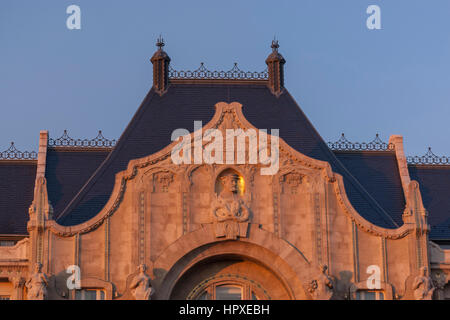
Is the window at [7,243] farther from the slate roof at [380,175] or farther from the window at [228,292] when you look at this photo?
the slate roof at [380,175]

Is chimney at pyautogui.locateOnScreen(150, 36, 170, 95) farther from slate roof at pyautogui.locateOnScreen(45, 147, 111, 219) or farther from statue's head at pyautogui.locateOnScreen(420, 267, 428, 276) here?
statue's head at pyautogui.locateOnScreen(420, 267, 428, 276)

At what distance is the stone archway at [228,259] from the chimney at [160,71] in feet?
31.7

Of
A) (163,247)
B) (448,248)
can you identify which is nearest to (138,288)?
(163,247)

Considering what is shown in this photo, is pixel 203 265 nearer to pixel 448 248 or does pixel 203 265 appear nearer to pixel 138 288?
pixel 138 288

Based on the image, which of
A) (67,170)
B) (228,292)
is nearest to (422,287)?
(228,292)

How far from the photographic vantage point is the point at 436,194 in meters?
57.8

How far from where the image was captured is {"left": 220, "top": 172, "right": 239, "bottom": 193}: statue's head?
167ft

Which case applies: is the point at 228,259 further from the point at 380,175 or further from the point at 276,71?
the point at 276,71

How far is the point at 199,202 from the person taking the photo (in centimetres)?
5069

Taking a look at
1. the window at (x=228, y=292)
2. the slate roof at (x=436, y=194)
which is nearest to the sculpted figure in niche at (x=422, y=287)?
the slate roof at (x=436, y=194)

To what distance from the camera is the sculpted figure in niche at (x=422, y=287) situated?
50.0 m

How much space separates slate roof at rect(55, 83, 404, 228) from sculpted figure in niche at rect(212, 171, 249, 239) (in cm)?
478
